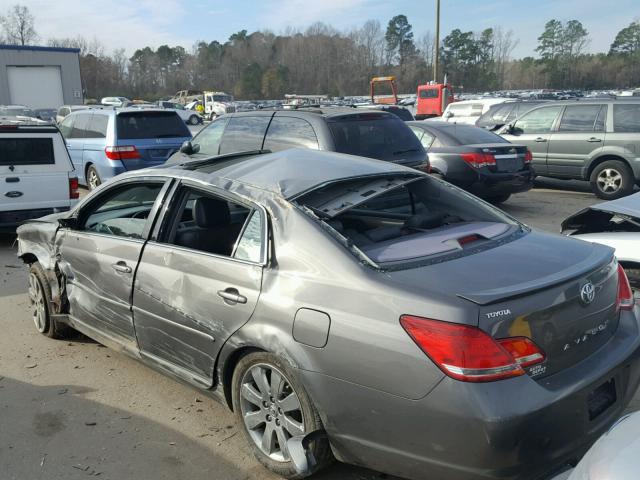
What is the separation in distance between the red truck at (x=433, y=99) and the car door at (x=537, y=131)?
1977 centimetres

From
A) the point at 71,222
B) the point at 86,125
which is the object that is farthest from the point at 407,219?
the point at 86,125

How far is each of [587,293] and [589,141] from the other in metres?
9.13

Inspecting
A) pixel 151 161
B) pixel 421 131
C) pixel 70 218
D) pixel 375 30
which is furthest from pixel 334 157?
pixel 375 30

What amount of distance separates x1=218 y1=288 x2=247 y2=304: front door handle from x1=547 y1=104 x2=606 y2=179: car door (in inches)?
374

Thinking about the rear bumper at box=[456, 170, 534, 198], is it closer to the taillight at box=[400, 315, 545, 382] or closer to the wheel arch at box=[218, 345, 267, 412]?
the wheel arch at box=[218, 345, 267, 412]

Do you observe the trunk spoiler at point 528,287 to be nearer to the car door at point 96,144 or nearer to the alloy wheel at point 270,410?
the alloy wheel at point 270,410

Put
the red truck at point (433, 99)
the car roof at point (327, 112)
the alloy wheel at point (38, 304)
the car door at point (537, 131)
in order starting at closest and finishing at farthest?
1. the alloy wheel at point (38, 304)
2. the car roof at point (327, 112)
3. the car door at point (537, 131)
4. the red truck at point (433, 99)

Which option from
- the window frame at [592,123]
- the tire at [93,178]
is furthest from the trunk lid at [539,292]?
the tire at [93,178]

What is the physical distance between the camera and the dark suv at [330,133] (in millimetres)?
6812

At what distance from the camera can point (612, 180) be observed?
34.4 ft

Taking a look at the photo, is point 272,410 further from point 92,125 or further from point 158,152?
point 92,125

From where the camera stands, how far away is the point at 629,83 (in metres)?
71.9

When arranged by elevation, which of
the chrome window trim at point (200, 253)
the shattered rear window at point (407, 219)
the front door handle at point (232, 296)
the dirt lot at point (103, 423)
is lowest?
the dirt lot at point (103, 423)

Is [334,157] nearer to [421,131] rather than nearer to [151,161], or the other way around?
[421,131]
